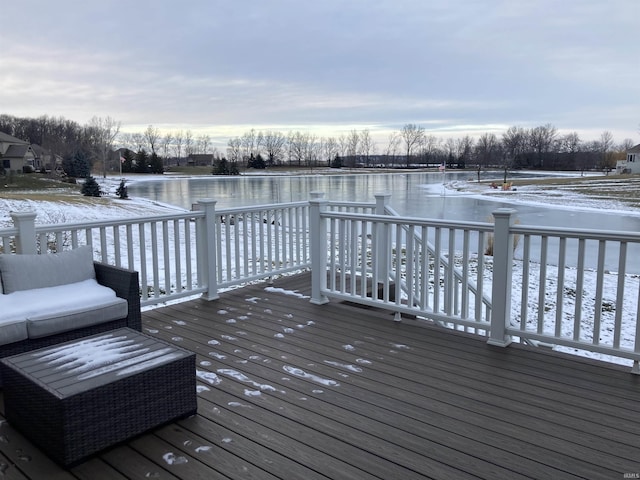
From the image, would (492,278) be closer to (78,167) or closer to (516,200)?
(516,200)

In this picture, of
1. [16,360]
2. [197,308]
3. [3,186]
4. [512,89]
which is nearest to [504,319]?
[197,308]

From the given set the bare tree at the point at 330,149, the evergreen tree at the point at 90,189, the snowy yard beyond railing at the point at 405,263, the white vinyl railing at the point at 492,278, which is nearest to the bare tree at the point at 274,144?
the bare tree at the point at 330,149

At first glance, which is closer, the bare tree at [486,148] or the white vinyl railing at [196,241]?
the white vinyl railing at [196,241]

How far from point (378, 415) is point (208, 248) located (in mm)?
2716

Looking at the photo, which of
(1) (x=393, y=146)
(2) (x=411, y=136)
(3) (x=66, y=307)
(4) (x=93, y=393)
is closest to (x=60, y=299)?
(3) (x=66, y=307)

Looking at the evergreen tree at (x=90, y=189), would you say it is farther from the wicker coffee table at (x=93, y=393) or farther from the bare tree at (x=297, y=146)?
the bare tree at (x=297, y=146)

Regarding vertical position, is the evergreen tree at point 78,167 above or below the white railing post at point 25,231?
above

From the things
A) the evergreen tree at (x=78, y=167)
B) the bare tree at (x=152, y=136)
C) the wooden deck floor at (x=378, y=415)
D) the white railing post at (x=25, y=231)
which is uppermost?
the bare tree at (x=152, y=136)

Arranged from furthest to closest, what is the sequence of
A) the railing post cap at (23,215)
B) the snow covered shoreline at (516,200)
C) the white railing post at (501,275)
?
the snow covered shoreline at (516,200) < the railing post cap at (23,215) < the white railing post at (501,275)

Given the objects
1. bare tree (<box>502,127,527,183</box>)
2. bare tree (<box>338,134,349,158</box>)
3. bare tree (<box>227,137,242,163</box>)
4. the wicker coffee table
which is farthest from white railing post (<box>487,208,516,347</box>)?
bare tree (<box>338,134,349,158</box>)

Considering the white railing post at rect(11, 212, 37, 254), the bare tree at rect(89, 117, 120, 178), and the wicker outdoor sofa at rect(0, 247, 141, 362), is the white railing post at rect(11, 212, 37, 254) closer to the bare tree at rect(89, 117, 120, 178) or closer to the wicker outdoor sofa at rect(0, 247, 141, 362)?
the wicker outdoor sofa at rect(0, 247, 141, 362)

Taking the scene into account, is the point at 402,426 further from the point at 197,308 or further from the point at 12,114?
the point at 12,114

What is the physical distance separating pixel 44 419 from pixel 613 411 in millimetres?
2741

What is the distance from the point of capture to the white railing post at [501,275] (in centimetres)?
324
